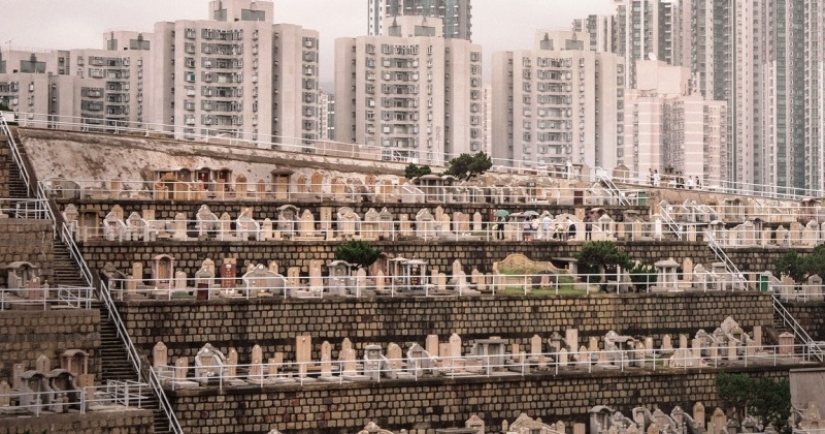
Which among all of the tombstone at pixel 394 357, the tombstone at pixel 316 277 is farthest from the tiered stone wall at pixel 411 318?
the tombstone at pixel 394 357

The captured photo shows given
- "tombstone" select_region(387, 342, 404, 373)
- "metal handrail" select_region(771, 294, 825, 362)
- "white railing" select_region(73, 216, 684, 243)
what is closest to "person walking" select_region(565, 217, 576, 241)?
"white railing" select_region(73, 216, 684, 243)

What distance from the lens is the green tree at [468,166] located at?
266ft

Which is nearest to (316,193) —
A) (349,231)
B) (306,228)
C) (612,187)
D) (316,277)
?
(349,231)

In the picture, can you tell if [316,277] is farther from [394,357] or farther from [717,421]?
[717,421]

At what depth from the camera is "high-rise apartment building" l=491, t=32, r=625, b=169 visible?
121188mm

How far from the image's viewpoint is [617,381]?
2436 inches

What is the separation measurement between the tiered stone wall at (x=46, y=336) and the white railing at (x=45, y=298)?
2.11ft

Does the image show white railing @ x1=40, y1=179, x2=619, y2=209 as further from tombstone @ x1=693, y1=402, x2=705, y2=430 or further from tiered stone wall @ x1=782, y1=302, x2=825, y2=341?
tombstone @ x1=693, y1=402, x2=705, y2=430

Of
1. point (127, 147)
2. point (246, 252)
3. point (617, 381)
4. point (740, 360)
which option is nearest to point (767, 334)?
point (740, 360)

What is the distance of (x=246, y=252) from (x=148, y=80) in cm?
5472

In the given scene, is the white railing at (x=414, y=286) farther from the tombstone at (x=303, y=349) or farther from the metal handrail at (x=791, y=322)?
the tombstone at (x=303, y=349)

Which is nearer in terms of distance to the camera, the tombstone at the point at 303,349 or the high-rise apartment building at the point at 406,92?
the tombstone at the point at 303,349

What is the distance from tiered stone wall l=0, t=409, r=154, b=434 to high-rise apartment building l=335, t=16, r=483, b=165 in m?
62.1

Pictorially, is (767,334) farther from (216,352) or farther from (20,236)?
(20,236)
